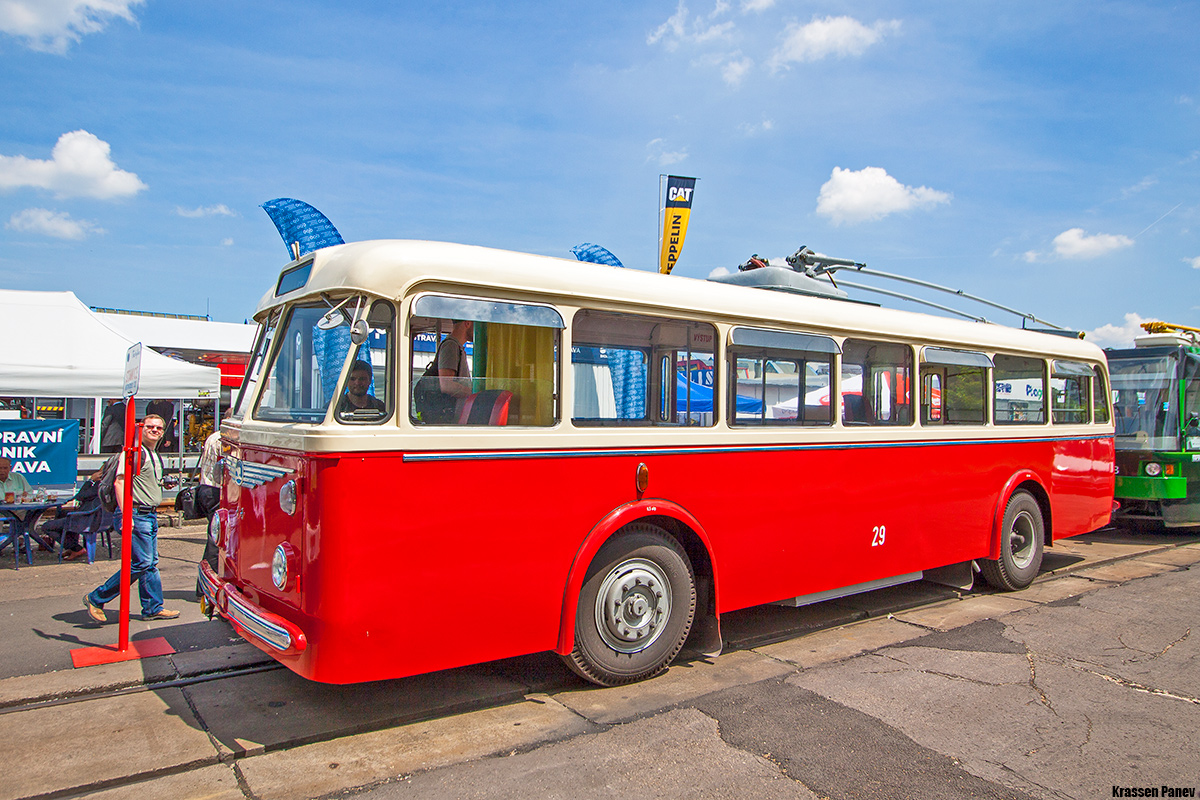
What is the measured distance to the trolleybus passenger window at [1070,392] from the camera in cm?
822

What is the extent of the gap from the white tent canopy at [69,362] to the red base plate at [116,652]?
7.22 meters

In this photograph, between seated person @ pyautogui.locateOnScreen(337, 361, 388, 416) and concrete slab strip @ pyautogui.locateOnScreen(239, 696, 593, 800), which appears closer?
concrete slab strip @ pyautogui.locateOnScreen(239, 696, 593, 800)

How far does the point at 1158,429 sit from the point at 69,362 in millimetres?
16424

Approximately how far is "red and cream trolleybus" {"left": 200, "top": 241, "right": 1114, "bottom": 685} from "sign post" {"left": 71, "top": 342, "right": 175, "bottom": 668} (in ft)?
3.17

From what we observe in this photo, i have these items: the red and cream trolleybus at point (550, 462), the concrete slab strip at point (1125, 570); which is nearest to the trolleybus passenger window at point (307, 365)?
the red and cream trolleybus at point (550, 462)

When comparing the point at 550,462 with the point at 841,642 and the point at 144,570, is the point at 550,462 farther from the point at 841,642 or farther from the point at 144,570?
the point at 144,570

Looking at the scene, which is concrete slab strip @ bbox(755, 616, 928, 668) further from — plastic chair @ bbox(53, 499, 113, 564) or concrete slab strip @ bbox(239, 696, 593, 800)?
plastic chair @ bbox(53, 499, 113, 564)

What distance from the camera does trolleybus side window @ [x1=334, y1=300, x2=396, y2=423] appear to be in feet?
12.6

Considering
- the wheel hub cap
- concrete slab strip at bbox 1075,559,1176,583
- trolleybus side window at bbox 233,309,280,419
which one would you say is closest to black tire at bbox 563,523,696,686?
the wheel hub cap

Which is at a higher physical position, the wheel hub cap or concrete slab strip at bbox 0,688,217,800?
the wheel hub cap

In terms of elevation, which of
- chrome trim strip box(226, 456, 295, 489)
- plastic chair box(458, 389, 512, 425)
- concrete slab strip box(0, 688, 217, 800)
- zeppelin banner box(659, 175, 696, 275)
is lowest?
concrete slab strip box(0, 688, 217, 800)

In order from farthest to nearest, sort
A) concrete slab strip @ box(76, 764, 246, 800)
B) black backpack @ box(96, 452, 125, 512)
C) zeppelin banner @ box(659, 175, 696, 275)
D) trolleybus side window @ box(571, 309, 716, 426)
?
1. zeppelin banner @ box(659, 175, 696, 275)
2. black backpack @ box(96, 452, 125, 512)
3. trolleybus side window @ box(571, 309, 716, 426)
4. concrete slab strip @ box(76, 764, 246, 800)

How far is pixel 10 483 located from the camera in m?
9.24

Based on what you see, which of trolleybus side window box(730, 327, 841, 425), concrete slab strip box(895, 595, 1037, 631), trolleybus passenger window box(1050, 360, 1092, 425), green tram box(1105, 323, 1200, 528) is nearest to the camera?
trolleybus side window box(730, 327, 841, 425)
